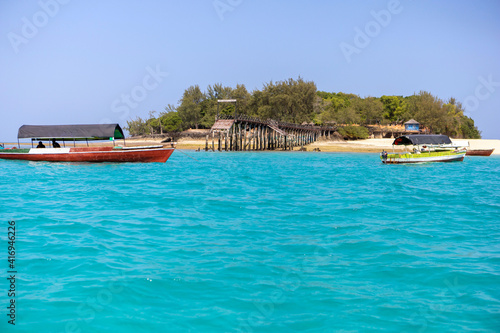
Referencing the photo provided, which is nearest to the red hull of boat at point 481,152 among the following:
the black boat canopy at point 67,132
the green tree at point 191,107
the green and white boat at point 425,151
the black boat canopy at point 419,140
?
the green and white boat at point 425,151

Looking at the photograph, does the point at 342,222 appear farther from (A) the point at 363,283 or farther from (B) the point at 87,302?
(B) the point at 87,302

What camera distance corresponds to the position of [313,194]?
57.6 ft

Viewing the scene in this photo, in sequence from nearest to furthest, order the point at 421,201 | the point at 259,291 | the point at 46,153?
the point at 259,291, the point at 421,201, the point at 46,153

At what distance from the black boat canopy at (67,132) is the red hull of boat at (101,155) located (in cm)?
114

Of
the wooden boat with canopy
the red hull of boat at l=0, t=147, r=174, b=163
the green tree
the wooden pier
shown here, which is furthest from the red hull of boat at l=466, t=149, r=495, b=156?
the green tree

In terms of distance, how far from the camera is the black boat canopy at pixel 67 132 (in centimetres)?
3428

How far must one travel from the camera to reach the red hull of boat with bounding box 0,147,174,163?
113 feet

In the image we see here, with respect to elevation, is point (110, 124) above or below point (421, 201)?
above

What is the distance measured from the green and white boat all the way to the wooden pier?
24.5m

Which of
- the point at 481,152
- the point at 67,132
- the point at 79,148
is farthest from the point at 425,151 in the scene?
the point at 67,132

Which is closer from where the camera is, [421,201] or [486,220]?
[486,220]

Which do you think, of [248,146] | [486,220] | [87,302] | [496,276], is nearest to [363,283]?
[496,276]

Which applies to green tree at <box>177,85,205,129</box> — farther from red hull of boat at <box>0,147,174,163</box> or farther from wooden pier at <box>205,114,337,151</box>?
red hull of boat at <box>0,147,174,163</box>

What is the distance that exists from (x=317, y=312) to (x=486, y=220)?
902 centimetres
